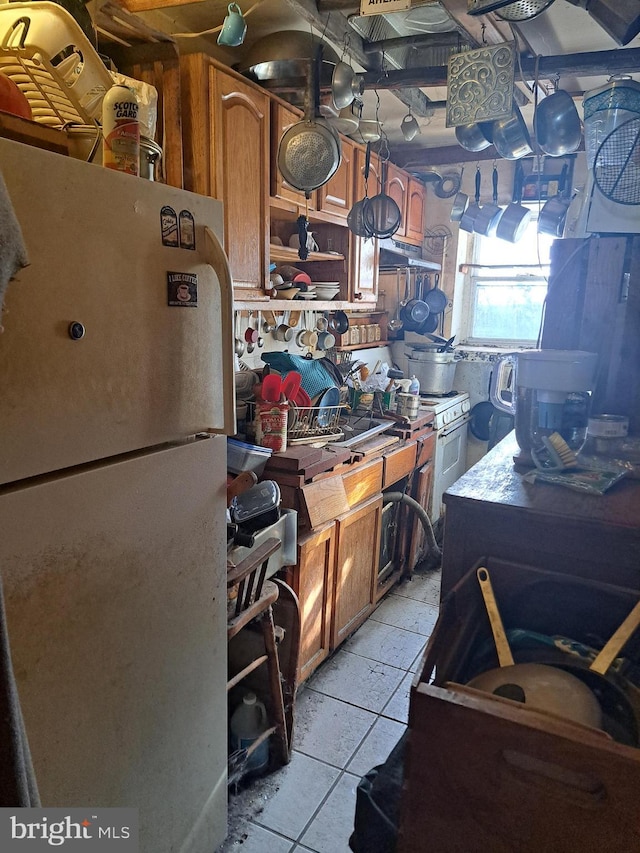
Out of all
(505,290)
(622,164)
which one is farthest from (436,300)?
(622,164)

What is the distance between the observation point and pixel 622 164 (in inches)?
68.6

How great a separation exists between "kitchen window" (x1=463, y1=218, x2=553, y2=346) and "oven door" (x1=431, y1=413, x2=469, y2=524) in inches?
29.3

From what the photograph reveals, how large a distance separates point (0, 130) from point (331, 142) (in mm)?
1598

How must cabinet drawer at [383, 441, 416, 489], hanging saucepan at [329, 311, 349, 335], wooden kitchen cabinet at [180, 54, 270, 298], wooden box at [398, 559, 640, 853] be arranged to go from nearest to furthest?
wooden box at [398, 559, 640, 853] → wooden kitchen cabinet at [180, 54, 270, 298] → cabinet drawer at [383, 441, 416, 489] → hanging saucepan at [329, 311, 349, 335]

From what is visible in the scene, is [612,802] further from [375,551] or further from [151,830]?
[375,551]

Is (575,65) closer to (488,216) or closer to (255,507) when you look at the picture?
(488,216)

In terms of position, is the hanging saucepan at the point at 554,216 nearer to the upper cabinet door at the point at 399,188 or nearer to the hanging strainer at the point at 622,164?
the upper cabinet door at the point at 399,188

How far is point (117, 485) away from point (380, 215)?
8.02ft

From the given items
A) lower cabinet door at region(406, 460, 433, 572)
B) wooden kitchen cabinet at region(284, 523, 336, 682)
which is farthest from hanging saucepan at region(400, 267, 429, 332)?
wooden kitchen cabinet at region(284, 523, 336, 682)

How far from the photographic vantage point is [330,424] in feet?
8.67

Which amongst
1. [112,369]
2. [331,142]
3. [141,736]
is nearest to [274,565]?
[141,736]

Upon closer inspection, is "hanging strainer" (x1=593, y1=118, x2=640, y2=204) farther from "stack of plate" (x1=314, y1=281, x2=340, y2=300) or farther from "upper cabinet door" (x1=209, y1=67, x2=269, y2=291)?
"stack of plate" (x1=314, y1=281, x2=340, y2=300)

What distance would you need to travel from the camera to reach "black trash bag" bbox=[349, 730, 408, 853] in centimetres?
109

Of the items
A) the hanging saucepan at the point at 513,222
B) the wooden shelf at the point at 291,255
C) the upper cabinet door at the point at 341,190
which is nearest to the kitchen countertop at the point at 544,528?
the wooden shelf at the point at 291,255
